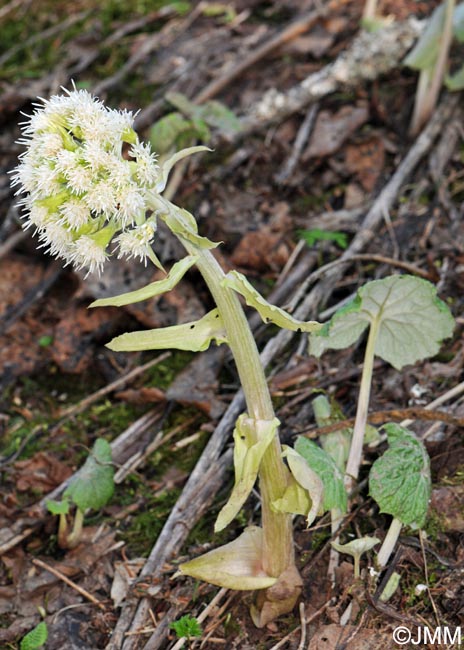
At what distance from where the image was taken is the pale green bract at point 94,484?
2.46 metres

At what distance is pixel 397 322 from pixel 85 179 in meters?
1.25

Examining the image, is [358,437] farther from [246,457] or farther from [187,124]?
[187,124]

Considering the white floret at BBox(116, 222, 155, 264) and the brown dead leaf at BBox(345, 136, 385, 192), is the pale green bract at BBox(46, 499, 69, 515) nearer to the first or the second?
the white floret at BBox(116, 222, 155, 264)

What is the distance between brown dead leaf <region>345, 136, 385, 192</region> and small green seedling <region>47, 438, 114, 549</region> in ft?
7.02

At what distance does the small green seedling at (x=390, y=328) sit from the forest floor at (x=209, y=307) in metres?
0.19

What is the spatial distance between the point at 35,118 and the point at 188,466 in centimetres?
154

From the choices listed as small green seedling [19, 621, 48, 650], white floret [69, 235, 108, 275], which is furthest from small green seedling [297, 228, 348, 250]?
small green seedling [19, 621, 48, 650]

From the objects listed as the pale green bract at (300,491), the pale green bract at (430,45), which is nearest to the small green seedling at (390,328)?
the pale green bract at (300,491)

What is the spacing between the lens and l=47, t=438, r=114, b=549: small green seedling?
97.2 inches

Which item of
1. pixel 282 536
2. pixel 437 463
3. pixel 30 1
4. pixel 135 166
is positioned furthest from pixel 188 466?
pixel 30 1

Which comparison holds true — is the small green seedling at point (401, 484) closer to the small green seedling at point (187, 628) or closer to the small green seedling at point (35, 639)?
the small green seedling at point (187, 628)

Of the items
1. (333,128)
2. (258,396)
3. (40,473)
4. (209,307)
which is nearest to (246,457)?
(258,396)

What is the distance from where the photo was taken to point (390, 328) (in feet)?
8.11

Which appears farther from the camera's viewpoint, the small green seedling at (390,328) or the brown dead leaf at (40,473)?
the brown dead leaf at (40,473)
